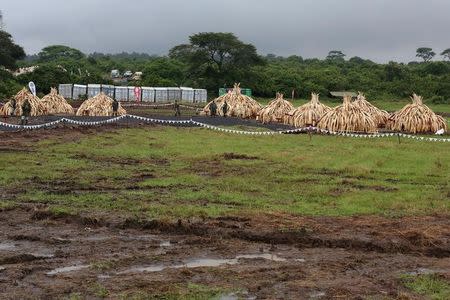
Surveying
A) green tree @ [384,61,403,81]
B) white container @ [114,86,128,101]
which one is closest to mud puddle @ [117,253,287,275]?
white container @ [114,86,128,101]

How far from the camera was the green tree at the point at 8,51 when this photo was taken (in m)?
66.4

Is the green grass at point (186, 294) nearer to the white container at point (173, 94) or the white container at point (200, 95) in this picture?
the white container at point (173, 94)

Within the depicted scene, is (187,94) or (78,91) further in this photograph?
(187,94)

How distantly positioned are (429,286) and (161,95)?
6406 centimetres

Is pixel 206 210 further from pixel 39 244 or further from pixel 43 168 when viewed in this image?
pixel 43 168

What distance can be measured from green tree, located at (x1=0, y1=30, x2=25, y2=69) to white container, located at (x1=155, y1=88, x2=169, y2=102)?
15.4 metres

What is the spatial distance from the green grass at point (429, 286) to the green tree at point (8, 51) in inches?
2479

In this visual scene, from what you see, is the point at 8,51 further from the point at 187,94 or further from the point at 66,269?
the point at 66,269

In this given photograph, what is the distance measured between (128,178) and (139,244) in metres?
7.10

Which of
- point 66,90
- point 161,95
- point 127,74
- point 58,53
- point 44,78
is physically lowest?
point 161,95

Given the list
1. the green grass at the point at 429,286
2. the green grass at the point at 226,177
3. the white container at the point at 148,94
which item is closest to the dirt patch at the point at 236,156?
the green grass at the point at 226,177

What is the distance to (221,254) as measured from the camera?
1032 cm

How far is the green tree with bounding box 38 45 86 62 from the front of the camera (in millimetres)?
121438

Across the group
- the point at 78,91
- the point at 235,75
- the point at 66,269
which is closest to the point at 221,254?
the point at 66,269
